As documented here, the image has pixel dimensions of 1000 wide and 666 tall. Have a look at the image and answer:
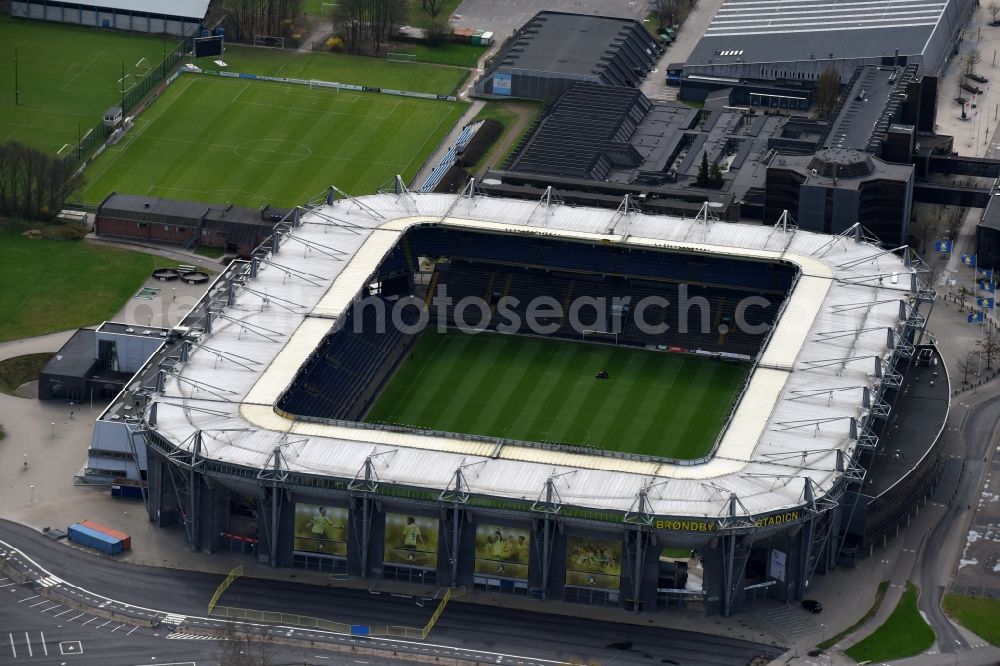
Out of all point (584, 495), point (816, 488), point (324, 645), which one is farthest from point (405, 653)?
point (816, 488)

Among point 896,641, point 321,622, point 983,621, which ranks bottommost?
point 321,622

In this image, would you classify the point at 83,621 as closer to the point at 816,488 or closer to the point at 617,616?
the point at 617,616

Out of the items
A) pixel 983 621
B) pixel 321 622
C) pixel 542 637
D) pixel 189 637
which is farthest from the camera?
pixel 983 621

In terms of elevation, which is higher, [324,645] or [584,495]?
[584,495]

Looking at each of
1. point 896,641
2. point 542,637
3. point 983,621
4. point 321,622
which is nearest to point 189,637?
point 321,622

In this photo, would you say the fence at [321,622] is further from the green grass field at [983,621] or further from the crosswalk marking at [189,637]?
the green grass field at [983,621]

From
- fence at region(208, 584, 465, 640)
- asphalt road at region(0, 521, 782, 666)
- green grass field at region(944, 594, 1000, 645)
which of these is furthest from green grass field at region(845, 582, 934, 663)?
fence at region(208, 584, 465, 640)

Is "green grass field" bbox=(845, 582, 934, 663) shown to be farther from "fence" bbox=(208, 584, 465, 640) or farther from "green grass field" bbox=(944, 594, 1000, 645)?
"fence" bbox=(208, 584, 465, 640)

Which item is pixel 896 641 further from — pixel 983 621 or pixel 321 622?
pixel 321 622
